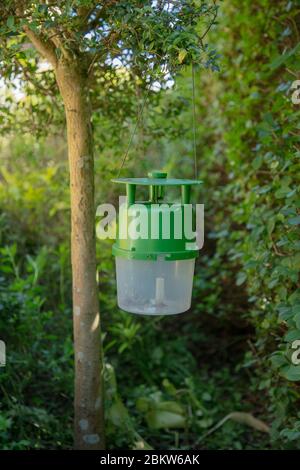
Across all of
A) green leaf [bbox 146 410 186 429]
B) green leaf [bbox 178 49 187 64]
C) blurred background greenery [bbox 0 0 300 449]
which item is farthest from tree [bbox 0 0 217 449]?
green leaf [bbox 146 410 186 429]

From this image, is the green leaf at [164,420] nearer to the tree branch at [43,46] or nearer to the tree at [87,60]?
the tree at [87,60]

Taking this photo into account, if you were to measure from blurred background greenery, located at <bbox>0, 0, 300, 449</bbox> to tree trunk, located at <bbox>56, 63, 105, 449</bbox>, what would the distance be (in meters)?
0.31

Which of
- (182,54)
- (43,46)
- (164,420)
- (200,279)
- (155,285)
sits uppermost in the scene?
(43,46)

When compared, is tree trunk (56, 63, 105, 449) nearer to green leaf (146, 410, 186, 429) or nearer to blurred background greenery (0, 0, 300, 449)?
blurred background greenery (0, 0, 300, 449)

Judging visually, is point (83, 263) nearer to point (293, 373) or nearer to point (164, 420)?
point (293, 373)

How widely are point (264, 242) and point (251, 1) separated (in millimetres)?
1342

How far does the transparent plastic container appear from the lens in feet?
6.51

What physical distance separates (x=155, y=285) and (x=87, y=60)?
0.91 m

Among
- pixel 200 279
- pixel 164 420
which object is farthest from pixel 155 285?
pixel 200 279

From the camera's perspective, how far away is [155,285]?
199 cm

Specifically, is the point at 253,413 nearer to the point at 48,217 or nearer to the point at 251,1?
the point at 48,217

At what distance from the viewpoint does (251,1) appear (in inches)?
124

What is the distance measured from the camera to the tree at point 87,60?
1.86 metres

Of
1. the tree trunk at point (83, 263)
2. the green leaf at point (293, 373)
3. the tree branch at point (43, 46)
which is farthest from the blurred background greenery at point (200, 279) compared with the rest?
the tree branch at point (43, 46)
